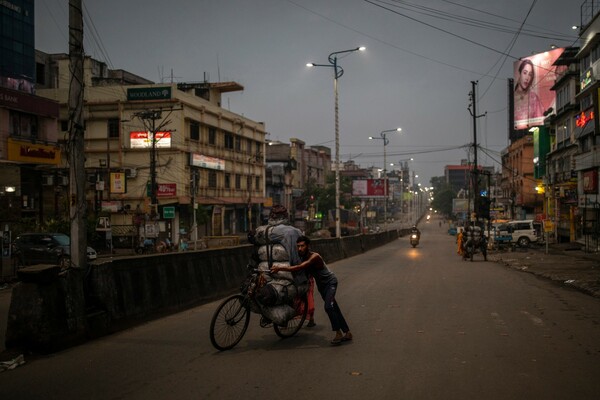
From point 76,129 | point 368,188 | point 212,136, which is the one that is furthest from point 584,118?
point 368,188

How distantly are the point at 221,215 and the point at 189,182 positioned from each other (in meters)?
7.84

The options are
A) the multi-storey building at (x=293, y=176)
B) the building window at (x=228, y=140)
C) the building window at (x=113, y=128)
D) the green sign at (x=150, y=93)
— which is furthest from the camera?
the multi-storey building at (x=293, y=176)

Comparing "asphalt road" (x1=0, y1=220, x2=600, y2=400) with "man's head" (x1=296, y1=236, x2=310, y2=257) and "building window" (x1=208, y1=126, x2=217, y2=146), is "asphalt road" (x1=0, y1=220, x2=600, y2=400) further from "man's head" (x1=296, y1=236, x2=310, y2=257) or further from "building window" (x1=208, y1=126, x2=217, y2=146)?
"building window" (x1=208, y1=126, x2=217, y2=146)

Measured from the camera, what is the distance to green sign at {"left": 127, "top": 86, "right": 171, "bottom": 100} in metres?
46.7

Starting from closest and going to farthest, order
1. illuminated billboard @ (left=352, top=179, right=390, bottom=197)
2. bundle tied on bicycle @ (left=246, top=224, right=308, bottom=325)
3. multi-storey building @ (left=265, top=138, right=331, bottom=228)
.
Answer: bundle tied on bicycle @ (left=246, top=224, right=308, bottom=325) < multi-storey building @ (left=265, top=138, right=331, bottom=228) < illuminated billboard @ (left=352, top=179, right=390, bottom=197)

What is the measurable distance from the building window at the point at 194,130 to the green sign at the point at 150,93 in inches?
164

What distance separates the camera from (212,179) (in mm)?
54250

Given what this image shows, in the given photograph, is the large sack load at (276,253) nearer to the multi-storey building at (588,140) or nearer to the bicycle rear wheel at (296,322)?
the bicycle rear wheel at (296,322)

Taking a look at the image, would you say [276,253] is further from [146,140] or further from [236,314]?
[146,140]

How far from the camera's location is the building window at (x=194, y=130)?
165 ft

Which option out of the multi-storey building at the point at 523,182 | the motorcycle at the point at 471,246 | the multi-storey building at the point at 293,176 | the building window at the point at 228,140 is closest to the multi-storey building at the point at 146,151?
the building window at the point at 228,140

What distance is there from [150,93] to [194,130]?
560 cm

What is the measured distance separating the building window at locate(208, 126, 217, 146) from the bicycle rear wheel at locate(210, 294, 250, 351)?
47194 millimetres

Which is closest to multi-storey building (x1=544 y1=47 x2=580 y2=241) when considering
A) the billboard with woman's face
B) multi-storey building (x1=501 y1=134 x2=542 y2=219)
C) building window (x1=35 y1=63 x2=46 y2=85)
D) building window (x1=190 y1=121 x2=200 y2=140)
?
the billboard with woman's face
